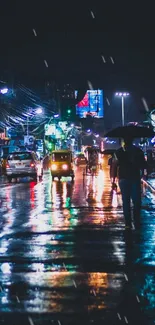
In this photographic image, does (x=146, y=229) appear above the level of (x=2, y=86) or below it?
below

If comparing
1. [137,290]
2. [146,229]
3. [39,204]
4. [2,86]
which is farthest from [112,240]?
[2,86]

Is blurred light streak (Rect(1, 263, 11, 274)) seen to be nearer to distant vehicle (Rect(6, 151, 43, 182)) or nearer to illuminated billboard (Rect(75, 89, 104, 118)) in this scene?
distant vehicle (Rect(6, 151, 43, 182))

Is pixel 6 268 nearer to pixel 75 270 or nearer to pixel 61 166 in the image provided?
pixel 75 270

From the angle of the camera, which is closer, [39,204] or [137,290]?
[137,290]

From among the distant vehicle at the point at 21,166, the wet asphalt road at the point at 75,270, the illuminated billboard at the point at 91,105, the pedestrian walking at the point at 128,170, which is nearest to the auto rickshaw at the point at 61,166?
the distant vehicle at the point at 21,166

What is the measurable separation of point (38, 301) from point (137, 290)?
4.18 ft

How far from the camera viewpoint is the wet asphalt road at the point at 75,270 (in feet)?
19.8

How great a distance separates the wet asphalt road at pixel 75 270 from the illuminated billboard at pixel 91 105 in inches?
4886

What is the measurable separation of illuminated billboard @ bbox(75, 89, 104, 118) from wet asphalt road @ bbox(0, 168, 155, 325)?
4886 inches

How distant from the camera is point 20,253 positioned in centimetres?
963

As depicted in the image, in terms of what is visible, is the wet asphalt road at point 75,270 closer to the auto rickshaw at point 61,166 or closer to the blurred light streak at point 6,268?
the blurred light streak at point 6,268

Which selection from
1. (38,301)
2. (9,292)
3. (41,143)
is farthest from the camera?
(41,143)

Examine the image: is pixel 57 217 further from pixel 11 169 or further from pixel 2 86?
pixel 2 86

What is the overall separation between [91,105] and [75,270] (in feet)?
442
